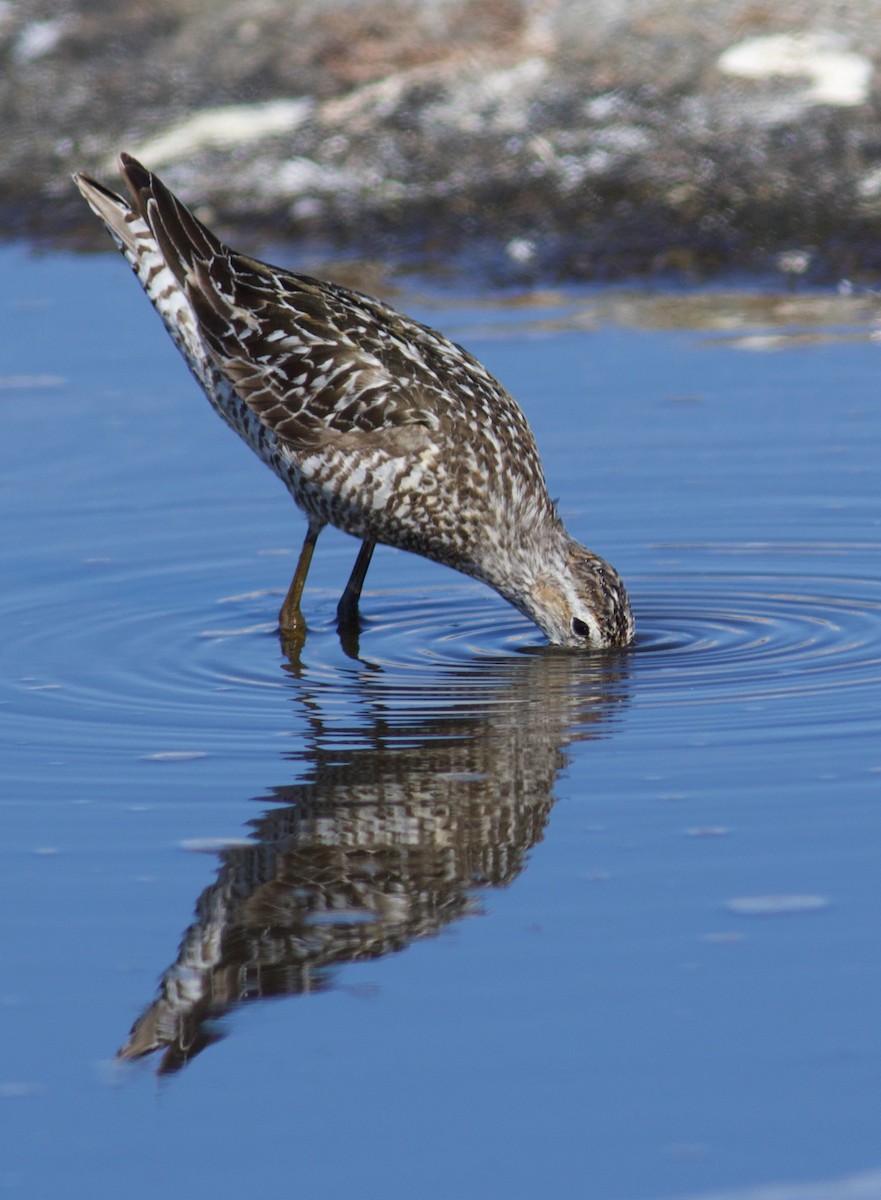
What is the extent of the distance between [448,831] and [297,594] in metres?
3.13

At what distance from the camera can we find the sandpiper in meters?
9.27

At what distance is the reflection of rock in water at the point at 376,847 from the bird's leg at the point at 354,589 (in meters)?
1.22

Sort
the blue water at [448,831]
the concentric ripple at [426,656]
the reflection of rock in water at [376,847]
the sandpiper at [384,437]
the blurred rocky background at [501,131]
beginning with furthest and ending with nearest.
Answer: the blurred rocky background at [501,131]
the sandpiper at [384,437]
the concentric ripple at [426,656]
the reflection of rock in water at [376,847]
the blue water at [448,831]

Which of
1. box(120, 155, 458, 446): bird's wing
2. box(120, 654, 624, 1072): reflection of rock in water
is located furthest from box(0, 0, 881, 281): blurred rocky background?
box(120, 654, 624, 1072): reflection of rock in water

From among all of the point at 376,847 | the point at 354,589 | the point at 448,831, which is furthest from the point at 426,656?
the point at 376,847

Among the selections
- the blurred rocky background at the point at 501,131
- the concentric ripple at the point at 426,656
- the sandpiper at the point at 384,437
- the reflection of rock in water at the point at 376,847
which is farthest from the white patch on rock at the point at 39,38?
the reflection of rock in water at the point at 376,847

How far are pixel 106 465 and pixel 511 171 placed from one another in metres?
6.25

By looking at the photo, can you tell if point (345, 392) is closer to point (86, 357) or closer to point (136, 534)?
point (136, 534)

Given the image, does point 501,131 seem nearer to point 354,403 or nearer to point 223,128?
point 223,128

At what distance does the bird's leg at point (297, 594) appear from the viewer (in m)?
9.30


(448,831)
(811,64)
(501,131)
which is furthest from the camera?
(501,131)

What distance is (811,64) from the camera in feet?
54.1

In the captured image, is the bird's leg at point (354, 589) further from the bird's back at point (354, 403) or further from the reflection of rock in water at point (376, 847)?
the reflection of rock in water at point (376, 847)

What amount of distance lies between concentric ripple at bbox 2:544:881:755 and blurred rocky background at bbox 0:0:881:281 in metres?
6.03
